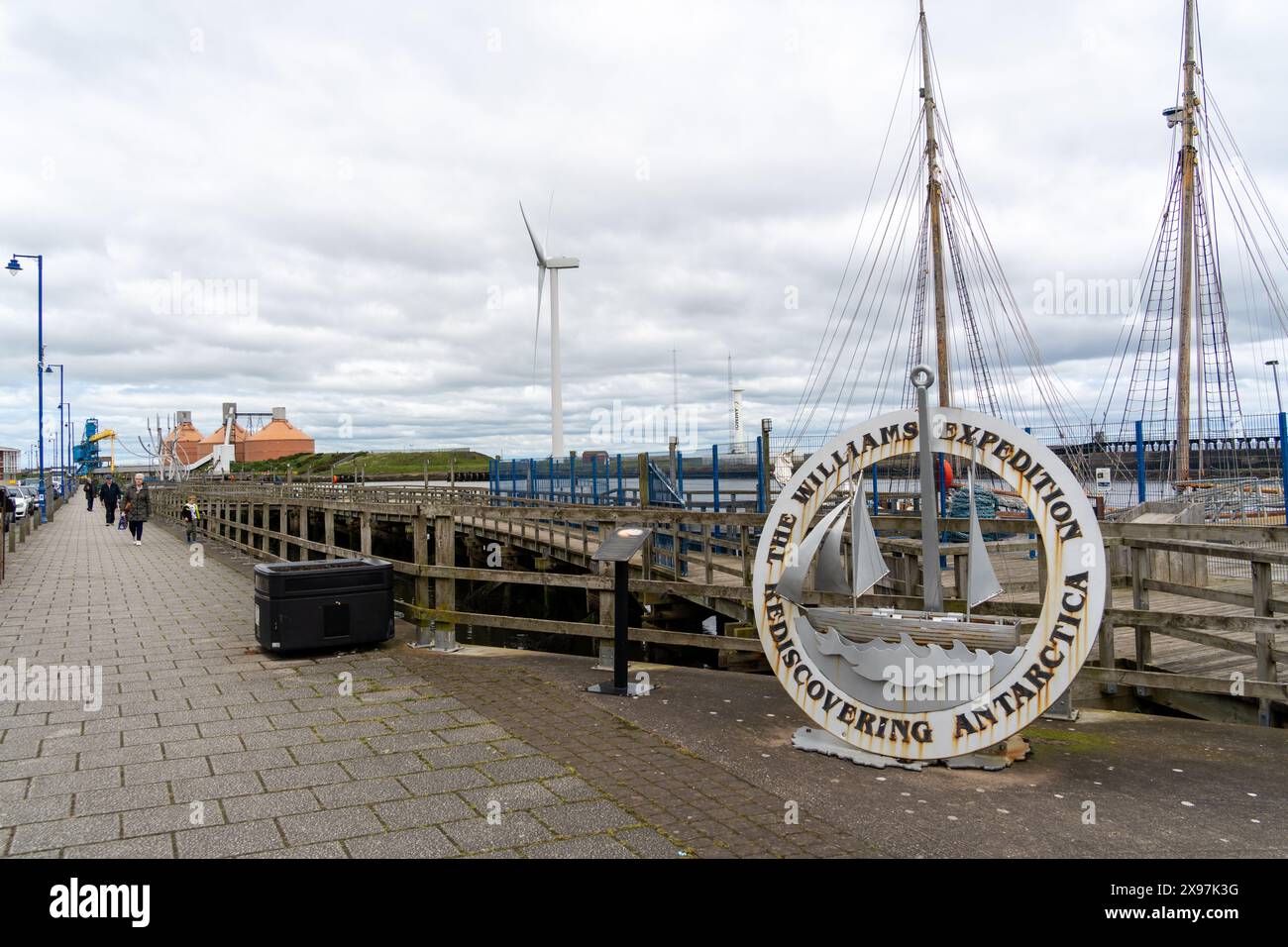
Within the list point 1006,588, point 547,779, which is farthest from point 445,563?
point 1006,588

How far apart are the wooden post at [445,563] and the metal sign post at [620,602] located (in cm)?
221

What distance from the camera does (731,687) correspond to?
7.22 metres

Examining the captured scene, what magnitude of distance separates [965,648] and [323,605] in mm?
5756

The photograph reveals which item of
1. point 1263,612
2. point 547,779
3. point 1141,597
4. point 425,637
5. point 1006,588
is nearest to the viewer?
point 547,779

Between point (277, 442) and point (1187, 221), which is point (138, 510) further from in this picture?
point (277, 442)

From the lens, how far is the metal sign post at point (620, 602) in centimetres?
692

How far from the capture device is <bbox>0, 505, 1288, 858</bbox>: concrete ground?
414 cm

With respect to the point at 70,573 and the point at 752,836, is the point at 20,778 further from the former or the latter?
the point at 70,573

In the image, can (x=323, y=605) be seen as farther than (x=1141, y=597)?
Yes

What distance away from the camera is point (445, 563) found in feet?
29.5

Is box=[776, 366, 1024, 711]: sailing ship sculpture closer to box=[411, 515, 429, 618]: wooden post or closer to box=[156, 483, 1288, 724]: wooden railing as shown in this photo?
box=[156, 483, 1288, 724]: wooden railing

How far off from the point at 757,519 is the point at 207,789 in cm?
467

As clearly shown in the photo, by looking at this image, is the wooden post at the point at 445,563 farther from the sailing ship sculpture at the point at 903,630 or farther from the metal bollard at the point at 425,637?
the sailing ship sculpture at the point at 903,630
